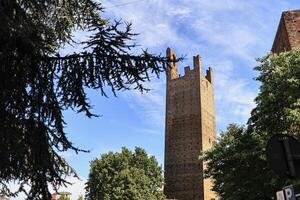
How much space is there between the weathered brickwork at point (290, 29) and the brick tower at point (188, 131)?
43760mm

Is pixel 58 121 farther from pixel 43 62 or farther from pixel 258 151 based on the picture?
pixel 258 151

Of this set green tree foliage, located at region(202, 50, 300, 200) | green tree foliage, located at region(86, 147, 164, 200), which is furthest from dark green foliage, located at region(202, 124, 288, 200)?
green tree foliage, located at region(86, 147, 164, 200)

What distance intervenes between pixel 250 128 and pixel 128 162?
32.4 meters

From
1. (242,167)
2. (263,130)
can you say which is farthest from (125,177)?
(263,130)

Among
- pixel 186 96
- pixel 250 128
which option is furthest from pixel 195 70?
pixel 250 128

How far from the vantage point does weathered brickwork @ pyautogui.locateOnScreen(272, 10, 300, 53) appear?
26.4 m

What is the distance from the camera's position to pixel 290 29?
27.0 meters

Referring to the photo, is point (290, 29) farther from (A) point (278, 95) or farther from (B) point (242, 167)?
(B) point (242, 167)

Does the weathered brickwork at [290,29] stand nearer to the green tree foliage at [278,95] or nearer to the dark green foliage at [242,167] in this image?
the green tree foliage at [278,95]

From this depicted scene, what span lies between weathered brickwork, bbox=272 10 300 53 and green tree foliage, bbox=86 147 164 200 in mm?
23803

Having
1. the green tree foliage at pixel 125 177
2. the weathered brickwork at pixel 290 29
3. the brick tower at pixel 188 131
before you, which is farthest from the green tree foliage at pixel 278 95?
the brick tower at pixel 188 131

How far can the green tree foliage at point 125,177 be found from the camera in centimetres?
4597

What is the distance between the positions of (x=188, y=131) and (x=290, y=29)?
5122 cm

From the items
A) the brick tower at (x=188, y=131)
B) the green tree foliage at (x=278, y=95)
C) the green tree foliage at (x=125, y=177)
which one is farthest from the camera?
the brick tower at (x=188, y=131)
